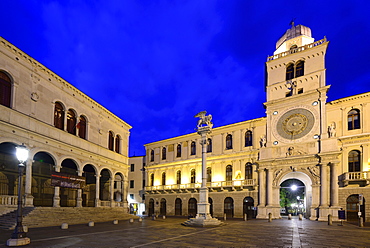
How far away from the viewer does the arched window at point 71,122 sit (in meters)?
29.9

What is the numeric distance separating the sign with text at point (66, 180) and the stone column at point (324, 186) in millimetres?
25677

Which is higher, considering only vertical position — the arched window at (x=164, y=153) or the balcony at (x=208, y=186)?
the arched window at (x=164, y=153)

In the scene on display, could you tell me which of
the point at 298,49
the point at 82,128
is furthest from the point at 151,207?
the point at 298,49

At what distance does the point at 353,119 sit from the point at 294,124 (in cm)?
630

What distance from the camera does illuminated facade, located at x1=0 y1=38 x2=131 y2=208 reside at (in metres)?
22.6

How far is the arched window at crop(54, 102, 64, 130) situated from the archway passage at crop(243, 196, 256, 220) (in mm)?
24718

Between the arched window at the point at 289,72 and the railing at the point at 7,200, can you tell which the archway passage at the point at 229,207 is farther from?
the railing at the point at 7,200

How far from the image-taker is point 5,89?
22.3m

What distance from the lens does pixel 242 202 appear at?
3888cm

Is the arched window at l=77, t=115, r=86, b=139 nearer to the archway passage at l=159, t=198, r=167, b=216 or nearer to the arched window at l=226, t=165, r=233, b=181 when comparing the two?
the archway passage at l=159, t=198, r=167, b=216

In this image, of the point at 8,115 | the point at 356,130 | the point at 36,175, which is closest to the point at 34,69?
the point at 8,115

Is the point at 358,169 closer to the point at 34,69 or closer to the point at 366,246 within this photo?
the point at 366,246

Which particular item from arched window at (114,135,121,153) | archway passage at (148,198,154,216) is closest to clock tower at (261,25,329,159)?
arched window at (114,135,121,153)

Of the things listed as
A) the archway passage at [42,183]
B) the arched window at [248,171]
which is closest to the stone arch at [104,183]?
the archway passage at [42,183]
